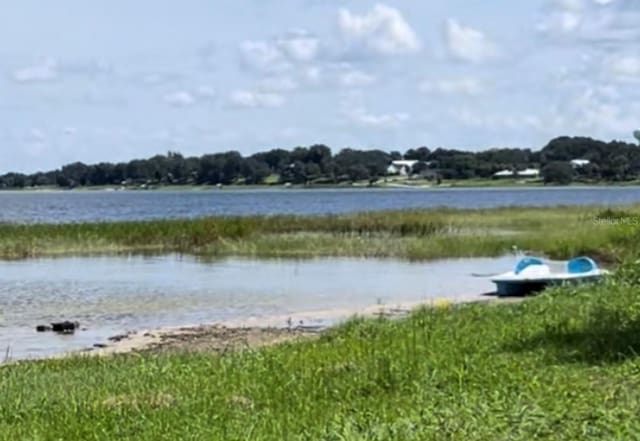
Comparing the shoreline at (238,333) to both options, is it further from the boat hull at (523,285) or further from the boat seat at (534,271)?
the boat seat at (534,271)

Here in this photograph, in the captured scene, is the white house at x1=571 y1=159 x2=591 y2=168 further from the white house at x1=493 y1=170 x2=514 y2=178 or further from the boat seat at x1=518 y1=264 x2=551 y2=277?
the boat seat at x1=518 y1=264 x2=551 y2=277

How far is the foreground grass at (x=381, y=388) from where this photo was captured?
852 centimetres

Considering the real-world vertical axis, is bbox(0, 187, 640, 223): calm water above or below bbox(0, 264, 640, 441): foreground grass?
below

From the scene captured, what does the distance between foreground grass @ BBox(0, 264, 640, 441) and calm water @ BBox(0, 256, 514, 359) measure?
8.74m

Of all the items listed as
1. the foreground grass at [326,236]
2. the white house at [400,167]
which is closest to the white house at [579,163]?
the white house at [400,167]

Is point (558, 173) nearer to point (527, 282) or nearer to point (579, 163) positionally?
point (579, 163)

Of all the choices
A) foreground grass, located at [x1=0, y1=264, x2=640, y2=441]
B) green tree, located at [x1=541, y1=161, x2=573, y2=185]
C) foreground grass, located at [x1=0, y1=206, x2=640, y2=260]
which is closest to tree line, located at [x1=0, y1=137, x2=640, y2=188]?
green tree, located at [x1=541, y1=161, x2=573, y2=185]

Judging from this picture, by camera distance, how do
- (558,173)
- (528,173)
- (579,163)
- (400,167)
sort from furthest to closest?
(400,167), (528,173), (558,173), (579,163)

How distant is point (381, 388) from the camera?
1088 centimetres

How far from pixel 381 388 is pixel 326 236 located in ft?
125

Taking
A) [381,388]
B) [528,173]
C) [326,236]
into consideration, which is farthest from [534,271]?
[528,173]

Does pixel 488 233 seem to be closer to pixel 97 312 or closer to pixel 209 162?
pixel 97 312

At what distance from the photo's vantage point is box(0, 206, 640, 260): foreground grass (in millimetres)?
43281

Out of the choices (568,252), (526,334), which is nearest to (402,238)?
(568,252)
